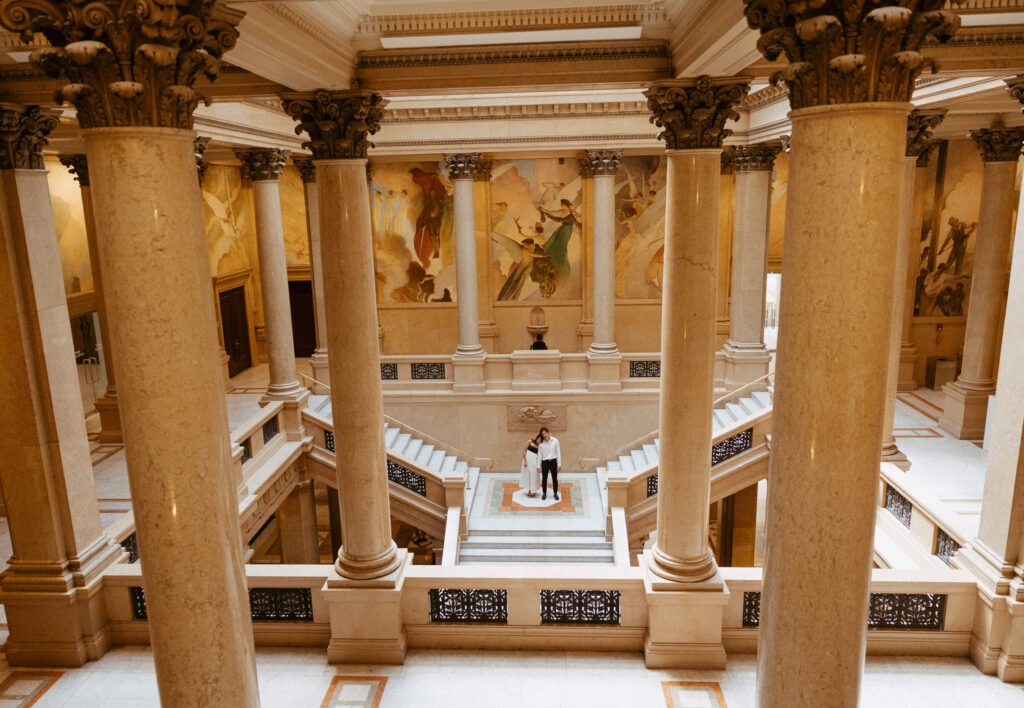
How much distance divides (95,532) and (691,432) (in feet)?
18.7

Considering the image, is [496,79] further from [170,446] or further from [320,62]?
[170,446]

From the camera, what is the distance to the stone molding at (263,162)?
11391 millimetres

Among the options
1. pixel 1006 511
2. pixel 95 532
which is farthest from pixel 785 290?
pixel 95 532

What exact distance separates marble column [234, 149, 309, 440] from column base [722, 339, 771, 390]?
765 cm

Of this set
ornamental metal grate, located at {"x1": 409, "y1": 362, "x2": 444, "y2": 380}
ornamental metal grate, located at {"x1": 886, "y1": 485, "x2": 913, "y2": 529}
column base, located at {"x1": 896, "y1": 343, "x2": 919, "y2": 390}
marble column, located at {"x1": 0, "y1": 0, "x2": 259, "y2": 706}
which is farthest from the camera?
column base, located at {"x1": 896, "y1": 343, "x2": 919, "y2": 390}

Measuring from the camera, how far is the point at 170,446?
343cm

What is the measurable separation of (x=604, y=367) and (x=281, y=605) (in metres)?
8.22

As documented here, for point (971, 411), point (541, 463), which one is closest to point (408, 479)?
point (541, 463)

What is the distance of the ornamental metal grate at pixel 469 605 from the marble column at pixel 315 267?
6.59 m

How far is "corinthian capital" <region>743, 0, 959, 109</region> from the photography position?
284 cm

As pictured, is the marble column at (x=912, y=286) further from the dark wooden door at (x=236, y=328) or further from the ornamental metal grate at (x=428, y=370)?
the dark wooden door at (x=236, y=328)

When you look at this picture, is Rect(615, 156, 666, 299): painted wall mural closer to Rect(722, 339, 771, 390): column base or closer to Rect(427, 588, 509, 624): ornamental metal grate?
Rect(722, 339, 771, 390): column base

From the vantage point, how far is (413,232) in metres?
15.9

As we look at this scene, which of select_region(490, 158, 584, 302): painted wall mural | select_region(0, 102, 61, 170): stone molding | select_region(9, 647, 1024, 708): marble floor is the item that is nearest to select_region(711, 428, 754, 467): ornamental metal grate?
select_region(9, 647, 1024, 708): marble floor
